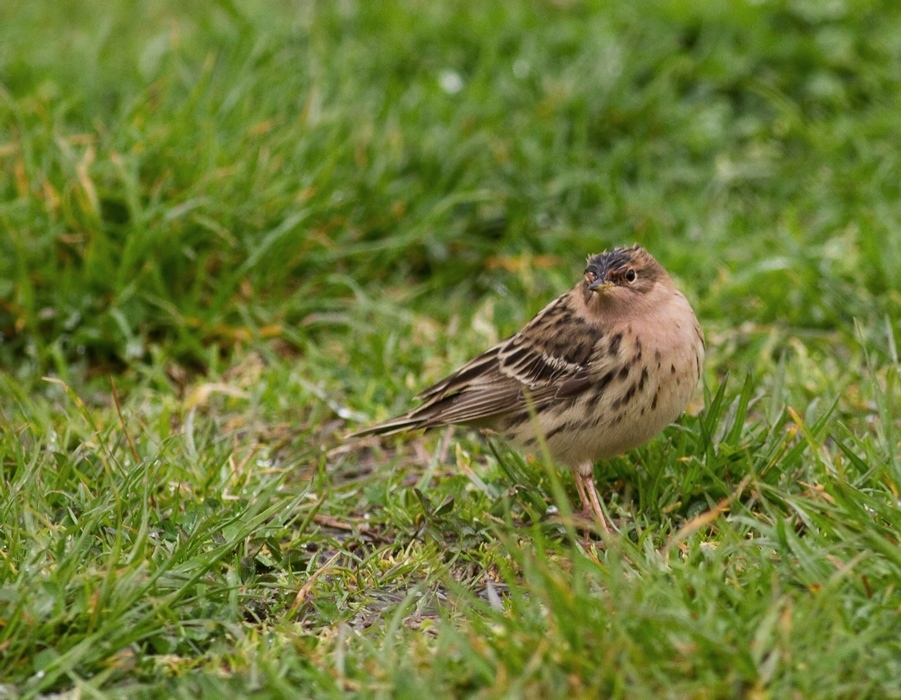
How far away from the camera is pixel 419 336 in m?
7.29

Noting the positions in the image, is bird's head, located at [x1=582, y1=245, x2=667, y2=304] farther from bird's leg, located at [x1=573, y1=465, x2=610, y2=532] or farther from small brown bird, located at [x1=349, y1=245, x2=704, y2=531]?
bird's leg, located at [x1=573, y1=465, x2=610, y2=532]

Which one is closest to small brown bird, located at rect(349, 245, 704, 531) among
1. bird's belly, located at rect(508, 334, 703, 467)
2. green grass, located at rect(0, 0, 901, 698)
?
bird's belly, located at rect(508, 334, 703, 467)

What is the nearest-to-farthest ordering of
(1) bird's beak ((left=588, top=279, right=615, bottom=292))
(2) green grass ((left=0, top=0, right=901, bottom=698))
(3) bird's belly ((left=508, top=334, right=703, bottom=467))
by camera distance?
(2) green grass ((left=0, top=0, right=901, bottom=698))
(3) bird's belly ((left=508, top=334, right=703, bottom=467))
(1) bird's beak ((left=588, top=279, right=615, bottom=292))

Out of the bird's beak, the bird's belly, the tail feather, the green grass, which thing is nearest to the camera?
the green grass

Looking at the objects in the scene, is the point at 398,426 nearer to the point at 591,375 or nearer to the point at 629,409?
the point at 591,375

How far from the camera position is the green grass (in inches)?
165

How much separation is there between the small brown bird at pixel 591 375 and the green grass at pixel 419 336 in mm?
213

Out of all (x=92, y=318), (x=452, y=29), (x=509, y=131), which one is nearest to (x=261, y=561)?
(x=92, y=318)

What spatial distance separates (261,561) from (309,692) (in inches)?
38.3

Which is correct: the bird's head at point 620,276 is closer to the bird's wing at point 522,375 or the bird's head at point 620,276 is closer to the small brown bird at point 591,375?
the small brown bird at point 591,375

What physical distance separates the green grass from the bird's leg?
148 mm

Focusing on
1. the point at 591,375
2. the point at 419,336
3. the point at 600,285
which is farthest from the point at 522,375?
the point at 419,336

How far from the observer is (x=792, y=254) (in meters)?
7.39

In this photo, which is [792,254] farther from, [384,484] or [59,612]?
[59,612]
